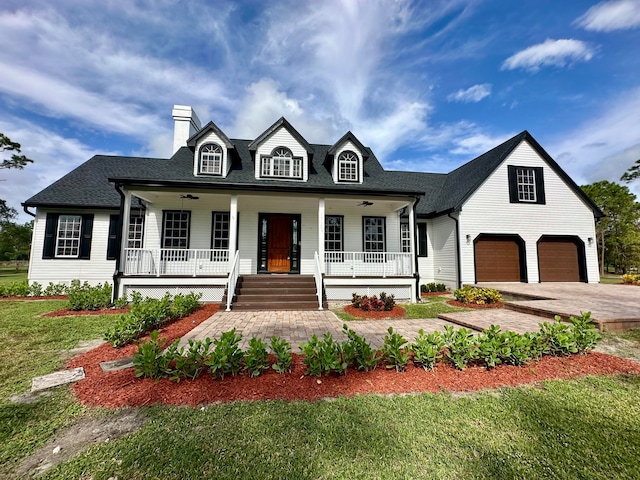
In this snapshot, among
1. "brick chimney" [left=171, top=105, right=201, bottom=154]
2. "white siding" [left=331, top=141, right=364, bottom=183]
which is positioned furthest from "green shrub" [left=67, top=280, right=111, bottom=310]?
"white siding" [left=331, top=141, right=364, bottom=183]

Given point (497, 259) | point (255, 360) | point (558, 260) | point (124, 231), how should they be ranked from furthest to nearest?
1. point (558, 260)
2. point (497, 259)
3. point (124, 231)
4. point (255, 360)

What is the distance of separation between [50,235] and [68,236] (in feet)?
2.00

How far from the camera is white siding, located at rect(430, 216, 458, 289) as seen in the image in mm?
12246

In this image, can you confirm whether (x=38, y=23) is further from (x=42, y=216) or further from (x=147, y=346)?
(x=147, y=346)

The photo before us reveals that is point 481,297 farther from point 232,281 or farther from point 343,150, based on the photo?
point 232,281

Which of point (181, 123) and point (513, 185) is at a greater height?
point (181, 123)

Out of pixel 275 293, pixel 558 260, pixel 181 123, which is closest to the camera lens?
pixel 275 293

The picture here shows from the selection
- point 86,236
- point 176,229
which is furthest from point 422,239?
point 86,236

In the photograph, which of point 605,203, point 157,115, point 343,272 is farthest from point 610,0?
point 605,203

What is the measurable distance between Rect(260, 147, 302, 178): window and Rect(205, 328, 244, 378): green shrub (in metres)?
8.79

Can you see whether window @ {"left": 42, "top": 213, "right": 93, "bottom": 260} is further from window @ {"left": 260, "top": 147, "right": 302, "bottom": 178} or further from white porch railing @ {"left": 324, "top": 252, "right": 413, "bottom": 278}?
white porch railing @ {"left": 324, "top": 252, "right": 413, "bottom": 278}

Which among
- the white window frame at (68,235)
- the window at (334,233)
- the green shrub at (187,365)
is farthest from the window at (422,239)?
the white window frame at (68,235)

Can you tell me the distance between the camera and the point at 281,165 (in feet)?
36.8

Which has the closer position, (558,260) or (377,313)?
(377,313)
